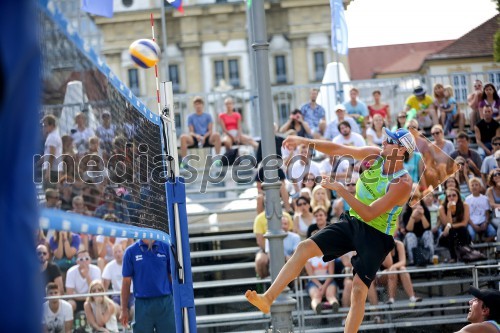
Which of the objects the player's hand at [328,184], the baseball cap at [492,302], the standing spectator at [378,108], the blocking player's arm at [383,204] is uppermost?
the standing spectator at [378,108]

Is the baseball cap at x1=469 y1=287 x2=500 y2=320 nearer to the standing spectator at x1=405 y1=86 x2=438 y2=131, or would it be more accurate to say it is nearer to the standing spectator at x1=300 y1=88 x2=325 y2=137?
the standing spectator at x1=300 y1=88 x2=325 y2=137

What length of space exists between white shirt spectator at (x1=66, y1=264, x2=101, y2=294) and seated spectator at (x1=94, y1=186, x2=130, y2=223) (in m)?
5.28

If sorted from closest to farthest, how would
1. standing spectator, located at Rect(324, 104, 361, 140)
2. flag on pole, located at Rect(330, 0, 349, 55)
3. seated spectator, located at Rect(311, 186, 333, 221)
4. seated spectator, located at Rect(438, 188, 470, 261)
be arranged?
seated spectator, located at Rect(438, 188, 470, 261) → seated spectator, located at Rect(311, 186, 333, 221) → standing spectator, located at Rect(324, 104, 361, 140) → flag on pole, located at Rect(330, 0, 349, 55)

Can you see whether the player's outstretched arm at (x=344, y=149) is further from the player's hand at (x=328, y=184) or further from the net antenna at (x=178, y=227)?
the net antenna at (x=178, y=227)

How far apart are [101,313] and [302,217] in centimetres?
318

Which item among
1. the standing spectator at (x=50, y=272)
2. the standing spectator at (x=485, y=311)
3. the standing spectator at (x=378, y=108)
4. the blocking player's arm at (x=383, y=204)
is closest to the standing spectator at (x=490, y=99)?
the standing spectator at (x=378, y=108)

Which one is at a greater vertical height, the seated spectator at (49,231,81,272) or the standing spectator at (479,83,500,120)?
the standing spectator at (479,83,500,120)

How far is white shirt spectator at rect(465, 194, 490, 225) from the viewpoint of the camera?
1252 centimetres

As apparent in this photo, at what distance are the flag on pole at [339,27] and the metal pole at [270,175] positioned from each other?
336 inches

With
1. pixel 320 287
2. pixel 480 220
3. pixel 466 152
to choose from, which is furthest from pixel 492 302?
pixel 466 152

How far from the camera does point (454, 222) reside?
12211mm

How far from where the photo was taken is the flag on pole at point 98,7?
22.7 feet

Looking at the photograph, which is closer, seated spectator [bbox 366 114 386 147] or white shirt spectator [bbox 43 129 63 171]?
white shirt spectator [bbox 43 129 63 171]

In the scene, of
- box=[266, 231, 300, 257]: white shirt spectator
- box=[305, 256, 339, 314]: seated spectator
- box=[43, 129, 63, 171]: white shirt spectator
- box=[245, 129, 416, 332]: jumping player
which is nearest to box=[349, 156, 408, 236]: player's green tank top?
box=[245, 129, 416, 332]: jumping player
